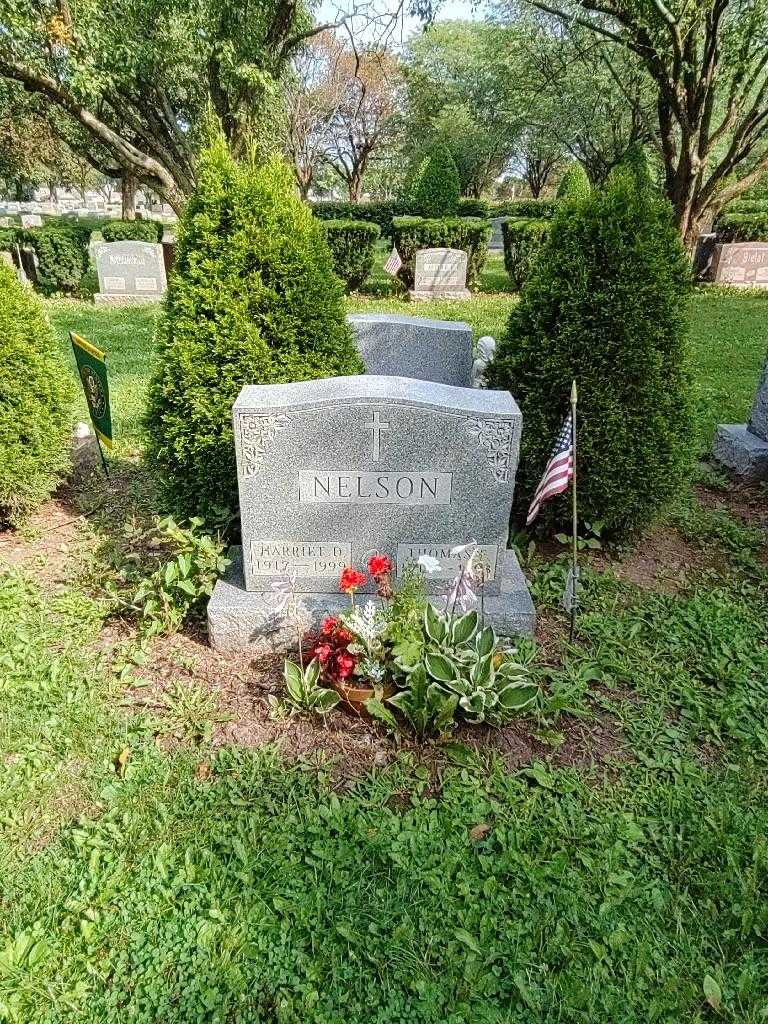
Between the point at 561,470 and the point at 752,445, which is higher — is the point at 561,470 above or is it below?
above

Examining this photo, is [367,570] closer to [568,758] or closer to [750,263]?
[568,758]

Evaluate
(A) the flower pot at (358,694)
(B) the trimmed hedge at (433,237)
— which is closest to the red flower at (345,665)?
(A) the flower pot at (358,694)

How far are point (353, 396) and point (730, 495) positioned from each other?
11.5 feet

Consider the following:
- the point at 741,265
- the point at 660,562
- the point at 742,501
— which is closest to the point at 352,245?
the point at 741,265

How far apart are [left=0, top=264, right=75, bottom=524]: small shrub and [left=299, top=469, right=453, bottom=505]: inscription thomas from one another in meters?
2.30

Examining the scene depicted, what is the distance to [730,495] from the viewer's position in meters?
4.93

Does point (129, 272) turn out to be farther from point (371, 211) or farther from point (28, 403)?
point (371, 211)

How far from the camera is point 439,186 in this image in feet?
51.9

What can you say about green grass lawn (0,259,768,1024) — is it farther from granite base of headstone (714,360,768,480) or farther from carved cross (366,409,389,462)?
granite base of headstone (714,360,768,480)

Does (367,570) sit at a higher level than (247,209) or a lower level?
lower

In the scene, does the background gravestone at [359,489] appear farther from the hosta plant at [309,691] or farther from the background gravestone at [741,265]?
the background gravestone at [741,265]

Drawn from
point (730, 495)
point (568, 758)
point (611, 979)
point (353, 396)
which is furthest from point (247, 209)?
point (730, 495)

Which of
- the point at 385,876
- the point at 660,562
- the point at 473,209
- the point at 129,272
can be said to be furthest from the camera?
the point at 473,209

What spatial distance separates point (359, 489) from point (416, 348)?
2.44 metres
